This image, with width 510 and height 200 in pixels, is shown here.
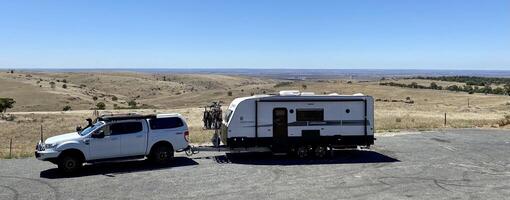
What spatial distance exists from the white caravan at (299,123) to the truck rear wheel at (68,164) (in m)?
5.41

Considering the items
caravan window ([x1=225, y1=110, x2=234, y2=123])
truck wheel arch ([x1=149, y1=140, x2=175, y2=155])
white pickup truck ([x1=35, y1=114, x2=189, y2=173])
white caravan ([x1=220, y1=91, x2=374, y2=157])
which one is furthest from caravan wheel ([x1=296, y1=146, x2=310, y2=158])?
truck wheel arch ([x1=149, y1=140, x2=175, y2=155])

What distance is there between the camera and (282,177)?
1731 cm

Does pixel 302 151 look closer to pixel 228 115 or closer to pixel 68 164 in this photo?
pixel 228 115

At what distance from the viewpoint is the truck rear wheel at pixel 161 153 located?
768 inches

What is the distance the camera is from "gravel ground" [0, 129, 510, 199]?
14939mm

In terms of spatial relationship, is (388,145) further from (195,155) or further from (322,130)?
(195,155)

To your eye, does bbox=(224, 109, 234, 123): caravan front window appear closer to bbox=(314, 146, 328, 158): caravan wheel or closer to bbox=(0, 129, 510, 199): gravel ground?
bbox=(0, 129, 510, 199): gravel ground

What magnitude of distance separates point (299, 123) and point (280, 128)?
732 millimetres

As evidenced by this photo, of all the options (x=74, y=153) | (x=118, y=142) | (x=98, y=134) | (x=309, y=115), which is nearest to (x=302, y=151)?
(x=309, y=115)

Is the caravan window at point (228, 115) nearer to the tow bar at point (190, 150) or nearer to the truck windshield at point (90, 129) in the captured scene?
the tow bar at point (190, 150)

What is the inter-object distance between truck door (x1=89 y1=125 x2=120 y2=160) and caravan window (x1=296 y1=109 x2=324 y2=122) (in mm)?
6613

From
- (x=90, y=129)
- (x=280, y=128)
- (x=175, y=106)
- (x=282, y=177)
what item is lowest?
(x=175, y=106)

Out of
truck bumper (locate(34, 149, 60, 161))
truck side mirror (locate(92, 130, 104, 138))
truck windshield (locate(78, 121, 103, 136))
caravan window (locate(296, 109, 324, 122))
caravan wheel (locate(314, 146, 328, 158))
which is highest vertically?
caravan window (locate(296, 109, 324, 122))

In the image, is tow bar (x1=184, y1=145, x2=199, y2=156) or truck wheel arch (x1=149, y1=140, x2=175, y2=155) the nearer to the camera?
truck wheel arch (x1=149, y1=140, x2=175, y2=155)
